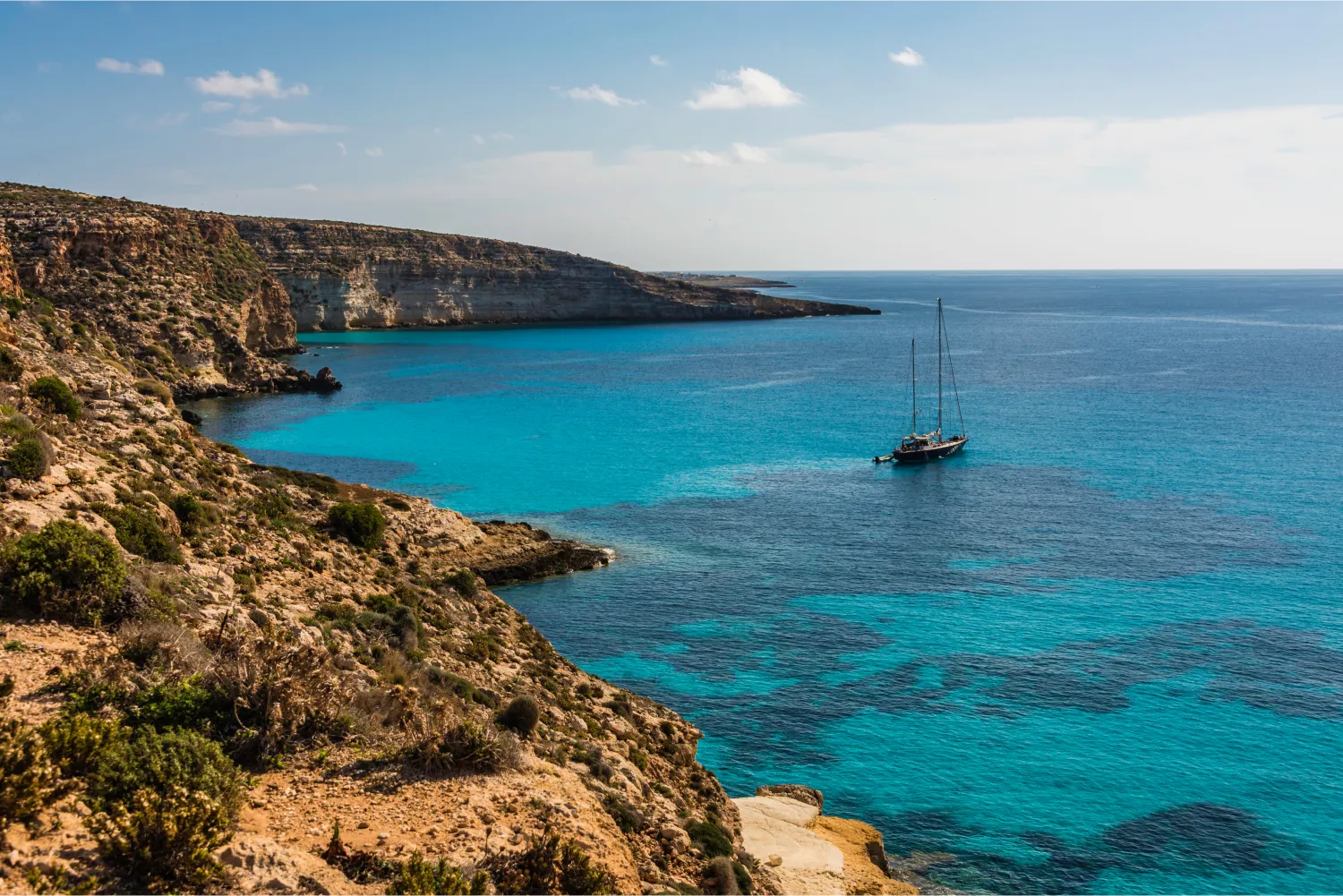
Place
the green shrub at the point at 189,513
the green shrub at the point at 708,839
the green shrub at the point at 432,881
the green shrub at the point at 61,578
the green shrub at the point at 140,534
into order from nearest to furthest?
1. the green shrub at the point at 432,881
2. the green shrub at the point at 61,578
3. the green shrub at the point at 708,839
4. the green shrub at the point at 140,534
5. the green shrub at the point at 189,513

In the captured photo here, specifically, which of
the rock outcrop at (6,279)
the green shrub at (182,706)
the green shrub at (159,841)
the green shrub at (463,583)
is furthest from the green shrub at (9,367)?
the green shrub at (159,841)

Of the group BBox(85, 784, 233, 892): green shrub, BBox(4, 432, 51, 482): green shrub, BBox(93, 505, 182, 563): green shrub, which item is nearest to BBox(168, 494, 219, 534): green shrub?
BBox(93, 505, 182, 563): green shrub

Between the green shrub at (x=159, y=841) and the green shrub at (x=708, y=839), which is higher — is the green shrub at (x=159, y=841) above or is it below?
above

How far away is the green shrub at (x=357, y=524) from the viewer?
31.4 metres

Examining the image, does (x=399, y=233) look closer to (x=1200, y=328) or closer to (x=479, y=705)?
(x=1200, y=328)

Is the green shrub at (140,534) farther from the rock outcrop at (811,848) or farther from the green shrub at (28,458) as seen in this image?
the rock outcrop at (811,848)

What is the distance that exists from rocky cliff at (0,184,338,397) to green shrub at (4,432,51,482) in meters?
54.5

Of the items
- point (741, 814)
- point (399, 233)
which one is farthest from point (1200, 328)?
point (741, 814)

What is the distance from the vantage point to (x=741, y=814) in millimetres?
26125

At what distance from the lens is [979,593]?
1789 inches

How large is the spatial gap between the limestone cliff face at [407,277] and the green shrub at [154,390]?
12625 cm

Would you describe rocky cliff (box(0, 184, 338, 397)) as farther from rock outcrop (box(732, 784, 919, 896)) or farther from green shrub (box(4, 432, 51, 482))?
rock outcrop (box(732, 784, 919, 896))

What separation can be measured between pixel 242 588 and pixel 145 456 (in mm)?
6764

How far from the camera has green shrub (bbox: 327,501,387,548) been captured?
31359 millimetres
